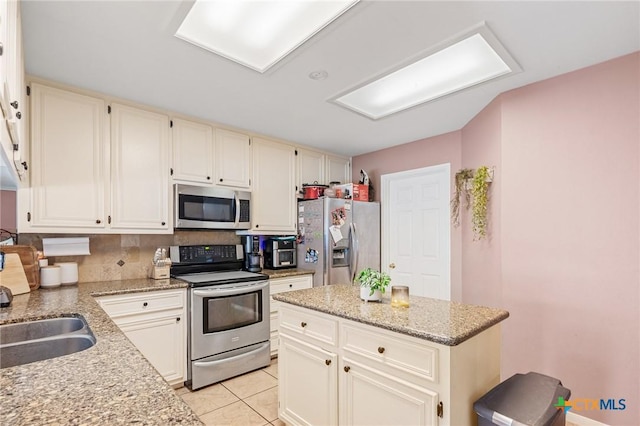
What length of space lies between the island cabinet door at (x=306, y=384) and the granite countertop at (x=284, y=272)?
1249 mm

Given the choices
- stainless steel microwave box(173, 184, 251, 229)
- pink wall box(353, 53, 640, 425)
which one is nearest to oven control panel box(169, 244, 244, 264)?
stainless steel microwave box(173, 184, 251, 229)

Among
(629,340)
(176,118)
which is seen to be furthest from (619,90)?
(176,118)

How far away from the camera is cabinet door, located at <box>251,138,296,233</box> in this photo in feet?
11.7

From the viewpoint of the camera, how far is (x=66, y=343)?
1.41 meters

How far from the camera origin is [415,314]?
1677mm

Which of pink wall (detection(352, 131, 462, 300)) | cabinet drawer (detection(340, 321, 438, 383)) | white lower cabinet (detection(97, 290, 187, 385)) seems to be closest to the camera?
cabinet drawer (detection(340, 321, 438, 383))

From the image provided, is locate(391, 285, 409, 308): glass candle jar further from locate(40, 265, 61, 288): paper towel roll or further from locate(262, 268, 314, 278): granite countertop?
locate(40, 265, 61, 288): paper towel roll

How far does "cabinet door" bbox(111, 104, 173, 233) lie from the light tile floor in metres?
1.39

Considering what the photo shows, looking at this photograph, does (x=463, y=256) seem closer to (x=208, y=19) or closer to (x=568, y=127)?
(x=568, y=127)

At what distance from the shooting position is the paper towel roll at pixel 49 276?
2377 mm

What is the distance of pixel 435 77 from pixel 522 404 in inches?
83.1

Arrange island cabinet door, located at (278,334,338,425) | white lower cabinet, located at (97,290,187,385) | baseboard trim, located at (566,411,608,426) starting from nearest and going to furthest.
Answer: island cabinet door, located at (278,334,338,425), baseboard trim, located at (566,411,608,426), white lower cabinet, located at (97,290,187,385)

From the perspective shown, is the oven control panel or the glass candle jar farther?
the oven control panel

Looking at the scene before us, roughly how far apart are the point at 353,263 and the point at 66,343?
111 inches
